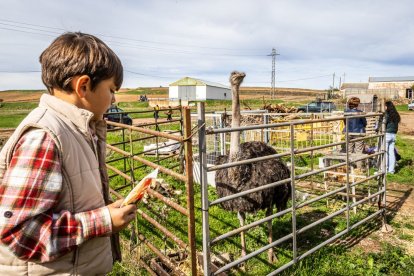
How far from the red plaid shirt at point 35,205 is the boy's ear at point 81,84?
28cm

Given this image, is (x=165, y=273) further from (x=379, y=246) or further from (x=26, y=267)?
(x=379, y=246)

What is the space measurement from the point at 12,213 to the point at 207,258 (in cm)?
195

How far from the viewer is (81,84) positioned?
1.55 metres

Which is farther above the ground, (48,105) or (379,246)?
(48,105)

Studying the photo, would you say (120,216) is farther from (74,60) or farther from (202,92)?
(202,92)

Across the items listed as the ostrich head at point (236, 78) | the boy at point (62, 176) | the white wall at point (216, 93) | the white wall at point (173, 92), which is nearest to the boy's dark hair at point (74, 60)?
the boy at point (62, 176)

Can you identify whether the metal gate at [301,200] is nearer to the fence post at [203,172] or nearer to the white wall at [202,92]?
the fence post at [203,172]

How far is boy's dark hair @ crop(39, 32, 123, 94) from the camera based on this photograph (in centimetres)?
151

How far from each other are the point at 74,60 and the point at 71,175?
51 centimetres

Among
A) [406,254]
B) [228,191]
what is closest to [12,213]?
[228,191]

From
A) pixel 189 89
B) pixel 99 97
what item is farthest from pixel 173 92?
pixel 99 97

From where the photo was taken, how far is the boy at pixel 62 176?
1.31 metres

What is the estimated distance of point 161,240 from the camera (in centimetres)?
490

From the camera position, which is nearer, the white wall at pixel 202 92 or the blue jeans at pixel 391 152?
the blue jeans at pixel 391 152
